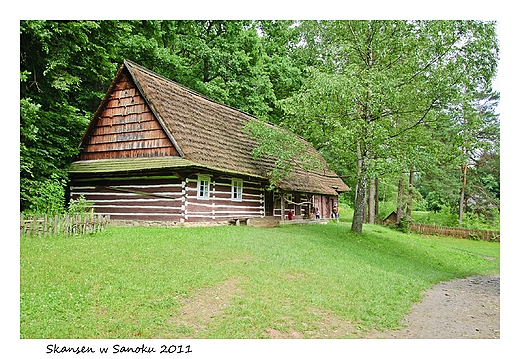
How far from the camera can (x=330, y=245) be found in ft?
49.6

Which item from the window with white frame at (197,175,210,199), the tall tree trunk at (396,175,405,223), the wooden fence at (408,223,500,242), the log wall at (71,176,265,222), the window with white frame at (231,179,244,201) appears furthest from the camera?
the tall tree trunk at (396,175,405,223)

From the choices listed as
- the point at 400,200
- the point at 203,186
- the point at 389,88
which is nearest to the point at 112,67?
the point at 203,186

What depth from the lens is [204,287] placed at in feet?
27.4

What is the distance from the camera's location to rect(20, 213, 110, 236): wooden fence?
11.7 metres

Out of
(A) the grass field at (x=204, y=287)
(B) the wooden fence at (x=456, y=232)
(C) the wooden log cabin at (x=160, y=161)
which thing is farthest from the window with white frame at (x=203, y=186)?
(B) the wooden fence at (x=456, y=232)

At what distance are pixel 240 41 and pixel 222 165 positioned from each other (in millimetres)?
14755

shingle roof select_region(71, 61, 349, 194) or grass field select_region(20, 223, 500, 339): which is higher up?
shingle roof select_region(71, 61, 349, 194)

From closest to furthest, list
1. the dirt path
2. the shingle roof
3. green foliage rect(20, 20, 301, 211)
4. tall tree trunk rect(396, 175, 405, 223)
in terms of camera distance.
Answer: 1. the dirt path
2. green foliage rect(20, 20, 301, 211)
3. the shingle roof
4. tall tree trunk rect(396, 175, 405, 223)

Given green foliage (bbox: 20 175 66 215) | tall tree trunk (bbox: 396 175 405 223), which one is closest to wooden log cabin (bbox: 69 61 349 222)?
green foliage (bbox: 20 175 66 215)

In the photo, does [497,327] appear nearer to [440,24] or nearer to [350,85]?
[350,85]

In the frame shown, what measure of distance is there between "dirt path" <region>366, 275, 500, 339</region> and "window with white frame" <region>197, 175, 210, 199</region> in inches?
377

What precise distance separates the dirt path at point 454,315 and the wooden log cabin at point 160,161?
939cm

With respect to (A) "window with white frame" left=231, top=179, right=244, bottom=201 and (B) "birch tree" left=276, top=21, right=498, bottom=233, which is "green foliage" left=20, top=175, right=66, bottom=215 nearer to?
(A) "window with white frame" left=231, top=179, right=244, bottom=201

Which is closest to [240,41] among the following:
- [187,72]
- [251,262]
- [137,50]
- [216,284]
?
[187,72]
